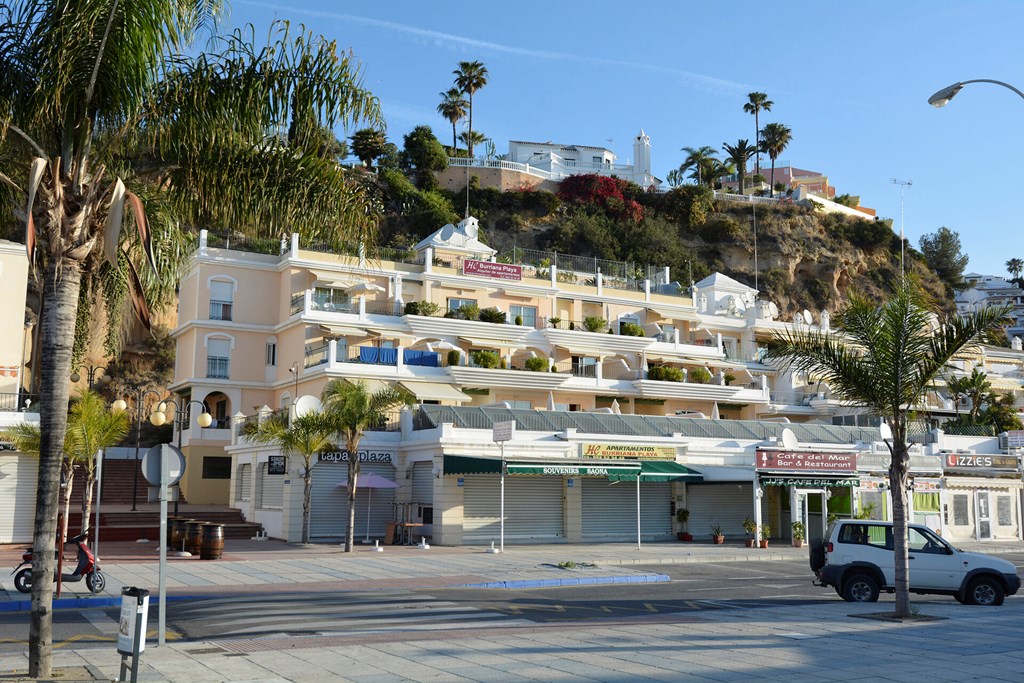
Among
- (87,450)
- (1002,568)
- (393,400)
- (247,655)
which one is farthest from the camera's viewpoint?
(393,400)

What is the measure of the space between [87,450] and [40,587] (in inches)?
642

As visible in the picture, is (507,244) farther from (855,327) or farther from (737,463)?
(855,327)

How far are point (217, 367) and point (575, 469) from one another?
2585 cm

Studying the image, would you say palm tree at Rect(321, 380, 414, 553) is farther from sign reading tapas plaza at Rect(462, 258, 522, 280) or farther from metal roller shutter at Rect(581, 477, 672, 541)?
sign reading tapas plaza at Rect(462, 258, 522, 280)

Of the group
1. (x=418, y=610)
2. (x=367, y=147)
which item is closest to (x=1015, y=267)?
(x=367, y=147)

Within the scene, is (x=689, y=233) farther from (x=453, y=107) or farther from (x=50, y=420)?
(x=50, y=420)

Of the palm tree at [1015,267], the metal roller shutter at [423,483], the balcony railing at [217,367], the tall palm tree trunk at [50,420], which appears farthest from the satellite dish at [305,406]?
the palm tree at [1015,267]

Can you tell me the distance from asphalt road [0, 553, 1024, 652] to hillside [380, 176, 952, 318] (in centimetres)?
6291

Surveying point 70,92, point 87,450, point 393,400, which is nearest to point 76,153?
point 70,92

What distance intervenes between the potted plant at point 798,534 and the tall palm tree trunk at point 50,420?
30.5 metres

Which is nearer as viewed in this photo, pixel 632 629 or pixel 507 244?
pixel 632 629

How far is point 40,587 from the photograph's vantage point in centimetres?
989

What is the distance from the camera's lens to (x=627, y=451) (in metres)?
35.3

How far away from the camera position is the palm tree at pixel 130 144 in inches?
397
